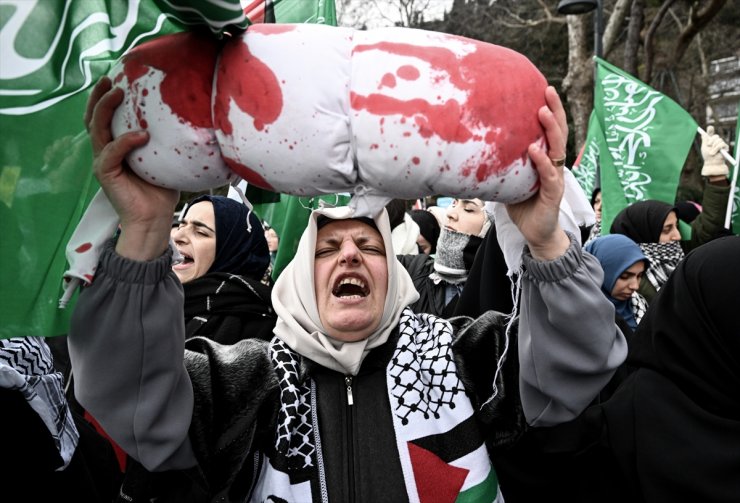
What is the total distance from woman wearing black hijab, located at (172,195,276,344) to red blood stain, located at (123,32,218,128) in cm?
156

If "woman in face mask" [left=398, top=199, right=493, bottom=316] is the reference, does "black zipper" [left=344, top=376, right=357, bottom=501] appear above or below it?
above

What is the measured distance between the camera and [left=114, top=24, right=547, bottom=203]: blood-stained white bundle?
4.36ft

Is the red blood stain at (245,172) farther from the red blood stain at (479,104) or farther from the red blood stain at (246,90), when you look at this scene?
the red blood stain at (479,104)

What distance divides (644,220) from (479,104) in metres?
3.81

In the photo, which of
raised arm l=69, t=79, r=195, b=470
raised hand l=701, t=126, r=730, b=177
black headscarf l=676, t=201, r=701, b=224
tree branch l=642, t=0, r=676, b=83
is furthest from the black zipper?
tree branch l=642, t=0, r=676, b=83

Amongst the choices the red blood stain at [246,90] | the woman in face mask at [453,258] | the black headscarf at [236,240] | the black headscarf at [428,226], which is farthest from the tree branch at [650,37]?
the red blood stain at [246,90]

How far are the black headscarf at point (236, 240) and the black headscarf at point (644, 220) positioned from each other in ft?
9.24

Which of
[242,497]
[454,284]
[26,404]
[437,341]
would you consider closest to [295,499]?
[242,497]

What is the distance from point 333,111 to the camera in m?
1.33

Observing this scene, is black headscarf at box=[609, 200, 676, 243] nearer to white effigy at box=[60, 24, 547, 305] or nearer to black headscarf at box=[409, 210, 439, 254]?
black headscarf at box=[409, 210, 439, 254]

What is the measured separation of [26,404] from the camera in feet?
6.09

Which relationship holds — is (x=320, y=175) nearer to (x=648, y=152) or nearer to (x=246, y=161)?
(x=246, y=161)

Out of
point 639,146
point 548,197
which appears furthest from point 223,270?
point 639,146

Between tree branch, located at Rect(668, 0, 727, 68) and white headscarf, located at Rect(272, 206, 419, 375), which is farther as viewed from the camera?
tree branch, located at Rect(668, 0, 727, 68)
